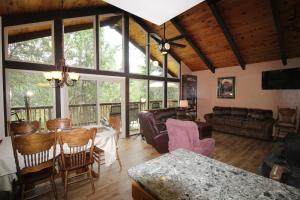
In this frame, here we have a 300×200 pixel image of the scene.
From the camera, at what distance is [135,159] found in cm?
358

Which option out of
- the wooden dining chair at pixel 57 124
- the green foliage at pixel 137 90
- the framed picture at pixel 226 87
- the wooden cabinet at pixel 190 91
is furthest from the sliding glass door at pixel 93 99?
the framed picture at pixel 226 87

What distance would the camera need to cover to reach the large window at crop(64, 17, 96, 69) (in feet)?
14.3

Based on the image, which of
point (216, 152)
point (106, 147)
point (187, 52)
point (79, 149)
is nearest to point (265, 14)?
point (187, 52)

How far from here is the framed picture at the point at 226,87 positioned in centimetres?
668

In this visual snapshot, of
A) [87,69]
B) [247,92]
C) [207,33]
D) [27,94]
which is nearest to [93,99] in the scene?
[87,69]

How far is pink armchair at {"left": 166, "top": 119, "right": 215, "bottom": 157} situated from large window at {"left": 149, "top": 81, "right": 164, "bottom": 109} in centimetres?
321

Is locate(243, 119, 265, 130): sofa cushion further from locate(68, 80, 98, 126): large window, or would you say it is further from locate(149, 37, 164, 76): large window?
locate(68, 80, 98, 126): large window

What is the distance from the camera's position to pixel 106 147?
9.16 ft

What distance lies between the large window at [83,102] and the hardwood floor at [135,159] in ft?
4.33

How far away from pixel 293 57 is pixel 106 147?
6.35 m

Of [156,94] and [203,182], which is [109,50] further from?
[203,182]

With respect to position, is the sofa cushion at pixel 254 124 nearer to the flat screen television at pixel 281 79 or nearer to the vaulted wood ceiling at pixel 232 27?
the flat screen television at pixel 281 79

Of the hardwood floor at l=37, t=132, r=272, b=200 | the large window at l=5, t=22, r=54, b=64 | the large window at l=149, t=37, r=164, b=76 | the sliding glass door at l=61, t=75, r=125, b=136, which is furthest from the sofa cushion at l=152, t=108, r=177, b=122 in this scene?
the large window at l=5, t=22, r=54, b=64

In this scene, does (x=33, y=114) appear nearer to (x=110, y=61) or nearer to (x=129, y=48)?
(x=110, y=61)
